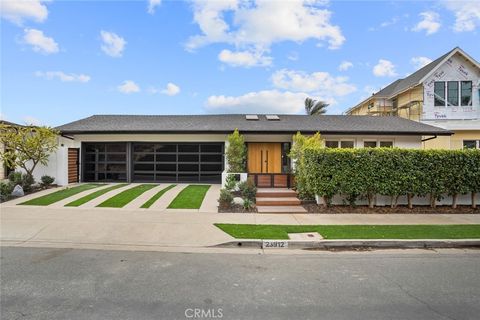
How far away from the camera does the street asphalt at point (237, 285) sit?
3.58 m

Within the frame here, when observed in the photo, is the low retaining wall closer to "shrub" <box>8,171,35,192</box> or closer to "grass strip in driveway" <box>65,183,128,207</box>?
Answer: "grass strip in driveway" <box>65,183,128,207</box>

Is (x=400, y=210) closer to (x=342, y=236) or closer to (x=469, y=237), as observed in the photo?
(x=469, y=237)

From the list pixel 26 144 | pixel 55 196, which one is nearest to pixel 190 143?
pixel 55 196

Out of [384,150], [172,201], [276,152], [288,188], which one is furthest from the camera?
[276,152]

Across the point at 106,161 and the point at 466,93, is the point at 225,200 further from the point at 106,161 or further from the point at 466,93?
the point at 466,93

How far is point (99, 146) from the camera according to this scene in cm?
1639

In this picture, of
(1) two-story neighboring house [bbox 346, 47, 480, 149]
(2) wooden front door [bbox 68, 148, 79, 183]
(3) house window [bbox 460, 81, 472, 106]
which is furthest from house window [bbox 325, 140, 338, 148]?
(2) wooden front door [bbox 68, 148, 79, 183]

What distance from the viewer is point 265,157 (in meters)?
15.6

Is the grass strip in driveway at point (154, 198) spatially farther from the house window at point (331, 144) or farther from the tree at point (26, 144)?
the house window at point (331, 144)

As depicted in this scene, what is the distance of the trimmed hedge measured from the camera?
10297 millimetres

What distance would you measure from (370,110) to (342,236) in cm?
2232

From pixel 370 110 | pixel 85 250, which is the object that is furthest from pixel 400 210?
pixel 370 110

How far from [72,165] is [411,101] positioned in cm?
2252

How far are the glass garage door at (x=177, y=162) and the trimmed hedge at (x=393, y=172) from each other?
7034mm
